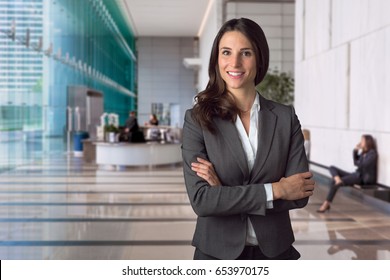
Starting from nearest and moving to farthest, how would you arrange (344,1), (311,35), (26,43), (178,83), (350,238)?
(350,238), (344,1), (311,35), (26,43), (178,83)

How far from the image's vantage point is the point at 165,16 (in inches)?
1182

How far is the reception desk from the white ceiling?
12178mm

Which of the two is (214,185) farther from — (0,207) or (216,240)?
(0,207)

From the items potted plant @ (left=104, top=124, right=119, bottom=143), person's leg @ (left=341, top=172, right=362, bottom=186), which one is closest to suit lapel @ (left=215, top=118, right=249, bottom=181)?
person's leg @ (left=341, top=172, right=362, bottom=186)

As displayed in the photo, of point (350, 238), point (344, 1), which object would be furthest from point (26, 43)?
point (350, 238)

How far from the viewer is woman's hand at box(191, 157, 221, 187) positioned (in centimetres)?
164

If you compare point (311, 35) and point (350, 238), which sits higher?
point (311, 35)

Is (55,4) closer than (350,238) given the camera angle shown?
No

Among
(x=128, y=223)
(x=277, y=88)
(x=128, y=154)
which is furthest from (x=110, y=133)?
(x=128, y=223)

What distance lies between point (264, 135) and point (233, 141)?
3.8 inches

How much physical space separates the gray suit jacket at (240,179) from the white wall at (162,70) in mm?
37981

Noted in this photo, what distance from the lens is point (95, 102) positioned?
2183cm

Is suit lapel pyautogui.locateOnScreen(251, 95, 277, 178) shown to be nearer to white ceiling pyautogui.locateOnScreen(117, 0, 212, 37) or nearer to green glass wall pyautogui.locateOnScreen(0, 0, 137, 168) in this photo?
green glass wall pyautogui.locateOnScreen(0, 0, 137, 168)
